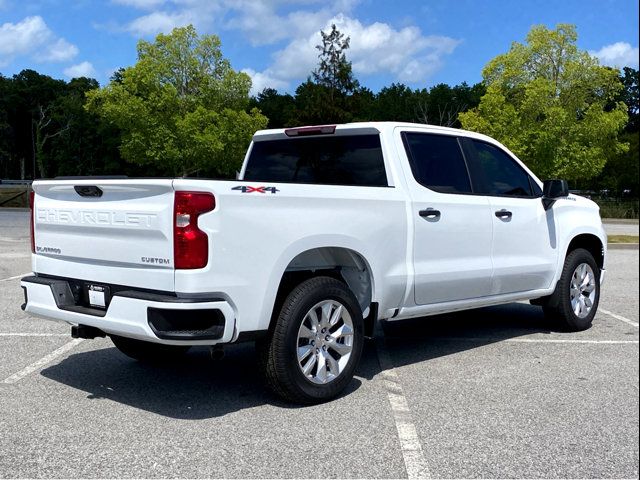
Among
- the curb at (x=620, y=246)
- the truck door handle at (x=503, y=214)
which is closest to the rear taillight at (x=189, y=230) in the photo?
the truck door handle at (x=503, y=214)

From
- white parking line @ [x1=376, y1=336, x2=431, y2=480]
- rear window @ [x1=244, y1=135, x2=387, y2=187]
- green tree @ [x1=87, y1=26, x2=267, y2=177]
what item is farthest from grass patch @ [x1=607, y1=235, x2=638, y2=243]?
green tree @ [x1=87, y1=26, x2=267, y2=177]

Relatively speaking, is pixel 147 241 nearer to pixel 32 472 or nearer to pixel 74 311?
pixel 74 311

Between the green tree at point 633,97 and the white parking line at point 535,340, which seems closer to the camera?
the green tree at point 633,97

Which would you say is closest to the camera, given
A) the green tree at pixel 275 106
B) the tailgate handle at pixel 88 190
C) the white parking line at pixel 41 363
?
the tailgate handle at pixel 88 190

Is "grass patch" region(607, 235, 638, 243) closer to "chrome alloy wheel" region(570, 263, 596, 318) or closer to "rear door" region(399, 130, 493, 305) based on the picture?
"chrome alloy wheel" region(570, 263, 596, 318)

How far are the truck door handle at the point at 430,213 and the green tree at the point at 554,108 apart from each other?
109ft

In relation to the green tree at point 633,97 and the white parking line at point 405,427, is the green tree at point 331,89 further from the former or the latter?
the white parking line at point 405,427

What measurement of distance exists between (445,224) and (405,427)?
193 cm

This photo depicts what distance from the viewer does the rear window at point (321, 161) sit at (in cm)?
543

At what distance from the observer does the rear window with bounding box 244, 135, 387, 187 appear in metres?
5.43

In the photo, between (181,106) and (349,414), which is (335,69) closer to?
(181,106)

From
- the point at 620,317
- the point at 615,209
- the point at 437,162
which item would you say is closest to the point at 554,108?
the point at 615,209

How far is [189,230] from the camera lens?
390 centimetres

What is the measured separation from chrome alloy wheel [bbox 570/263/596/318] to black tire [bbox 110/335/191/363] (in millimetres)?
4005
